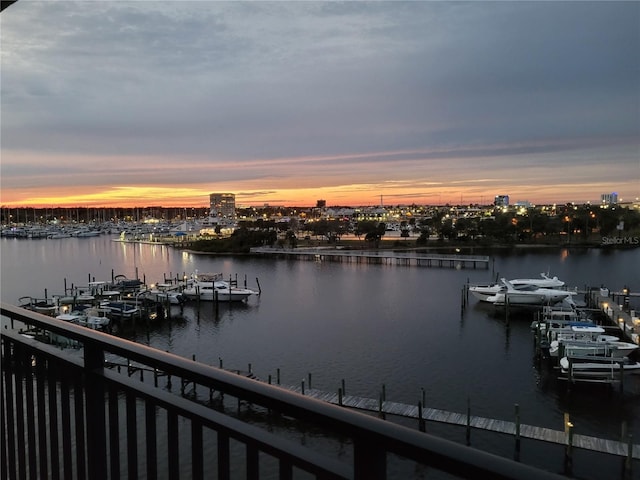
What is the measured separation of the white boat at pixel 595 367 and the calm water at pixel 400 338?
492 millimetres

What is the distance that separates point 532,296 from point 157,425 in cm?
2284

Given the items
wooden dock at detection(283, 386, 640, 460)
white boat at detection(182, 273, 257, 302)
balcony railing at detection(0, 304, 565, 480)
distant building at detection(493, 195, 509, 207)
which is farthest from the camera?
distant building at detection(493, 195, 509, 207)

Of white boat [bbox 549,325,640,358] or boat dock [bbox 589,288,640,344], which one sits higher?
white boat [bbox 549,325,640,358]

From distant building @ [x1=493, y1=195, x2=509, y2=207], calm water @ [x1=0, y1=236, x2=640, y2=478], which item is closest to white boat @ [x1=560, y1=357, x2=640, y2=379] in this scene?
calm water @ [x1=0, y1=236, x2=640, y2=478]

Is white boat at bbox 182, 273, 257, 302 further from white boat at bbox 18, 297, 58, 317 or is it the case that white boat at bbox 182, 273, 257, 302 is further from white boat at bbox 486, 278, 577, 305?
white boat at bbox 486, 278, 577, 305

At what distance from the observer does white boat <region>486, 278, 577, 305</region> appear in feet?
72.1

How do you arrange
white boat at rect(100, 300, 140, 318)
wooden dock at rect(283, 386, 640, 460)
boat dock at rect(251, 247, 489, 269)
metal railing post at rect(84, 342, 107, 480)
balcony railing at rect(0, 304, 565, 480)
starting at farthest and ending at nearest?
boat dock at rect(251, 247, 489, 269) < white boat at rect(100, 300, 140, 318) < wooden dock at rect(283, 386, 640, 460) < metal railing post at rect(84, 342, 107, 480) < balcony railing at rect(0, 304, 565, 480)

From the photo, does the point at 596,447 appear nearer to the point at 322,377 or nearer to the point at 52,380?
the point at 322,377

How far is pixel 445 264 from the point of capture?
122 ft

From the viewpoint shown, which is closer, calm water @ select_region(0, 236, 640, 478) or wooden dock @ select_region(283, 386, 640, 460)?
wooden dock @ select_region(283, 386, 640, 460)

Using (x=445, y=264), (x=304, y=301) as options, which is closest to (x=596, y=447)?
(x=304, y=301)

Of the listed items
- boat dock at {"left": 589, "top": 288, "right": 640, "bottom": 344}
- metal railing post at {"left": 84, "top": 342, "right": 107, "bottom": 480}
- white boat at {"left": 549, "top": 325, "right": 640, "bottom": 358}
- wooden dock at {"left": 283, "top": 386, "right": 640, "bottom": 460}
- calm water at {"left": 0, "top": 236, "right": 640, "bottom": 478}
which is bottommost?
calm water at {"left": 0, "top": 236, "right": 640, "bottom": 478}

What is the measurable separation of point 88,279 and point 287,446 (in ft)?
112

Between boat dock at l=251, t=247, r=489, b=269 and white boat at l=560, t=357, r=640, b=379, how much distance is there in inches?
881
